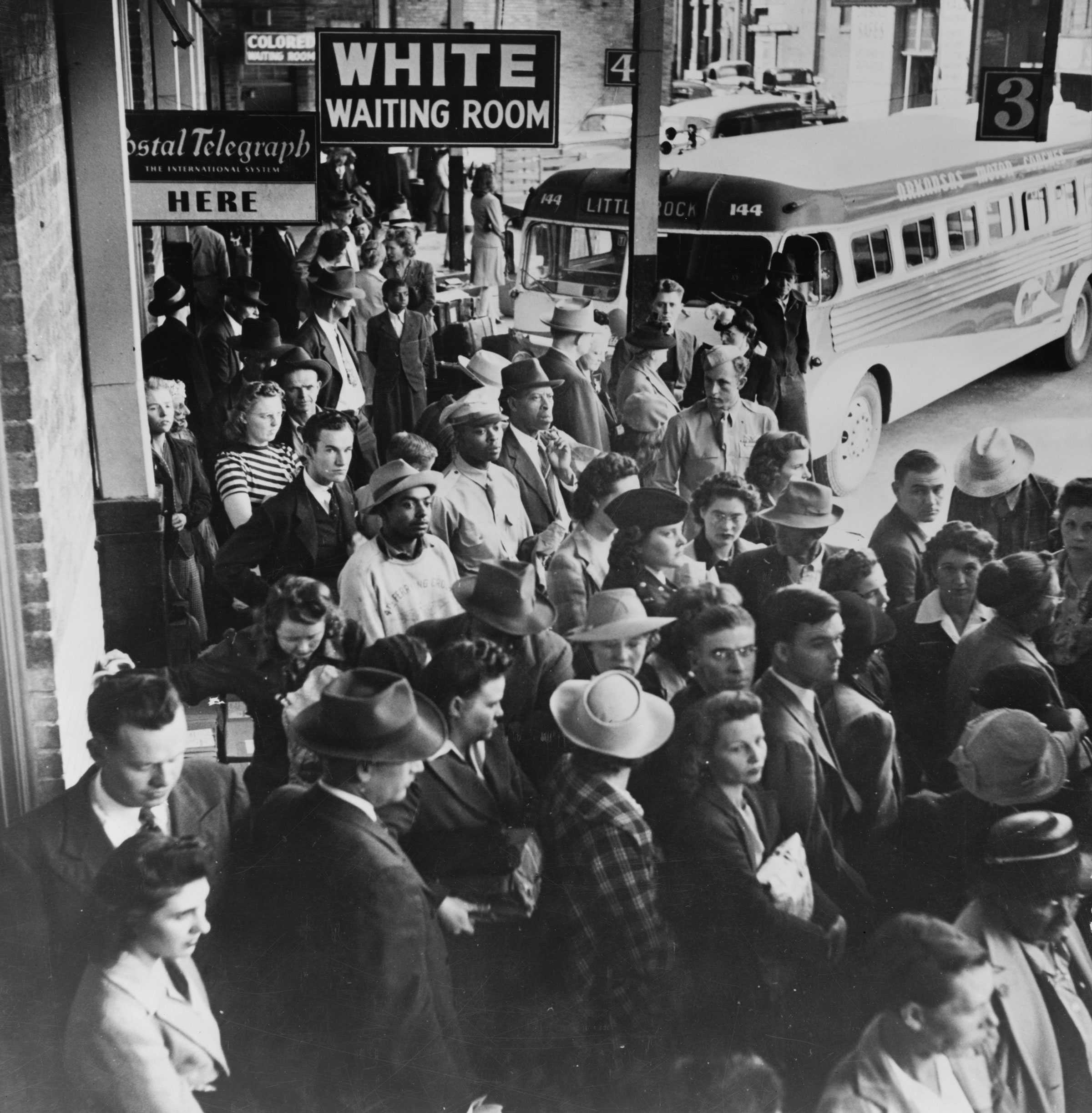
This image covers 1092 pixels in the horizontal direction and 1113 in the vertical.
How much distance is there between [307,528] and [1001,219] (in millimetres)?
2560

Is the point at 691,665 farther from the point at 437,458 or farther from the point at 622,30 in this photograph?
the point at 622,30

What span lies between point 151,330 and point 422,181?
3.17 feet

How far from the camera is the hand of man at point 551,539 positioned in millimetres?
4652

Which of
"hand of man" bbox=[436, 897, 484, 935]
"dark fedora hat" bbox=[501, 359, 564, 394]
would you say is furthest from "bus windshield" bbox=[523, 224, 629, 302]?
"hand of man" bbox=[436, 897, 484, 935]

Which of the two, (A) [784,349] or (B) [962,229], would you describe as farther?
(B) [962,229]

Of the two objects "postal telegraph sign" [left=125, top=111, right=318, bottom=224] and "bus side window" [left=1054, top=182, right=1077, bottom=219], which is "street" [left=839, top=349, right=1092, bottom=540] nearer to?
"bus side window" [left=1054, top=182, right=1077, bottom=219]

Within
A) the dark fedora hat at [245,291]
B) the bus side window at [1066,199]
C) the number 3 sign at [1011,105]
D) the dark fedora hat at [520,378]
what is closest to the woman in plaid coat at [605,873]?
the dark fedora hat at [520,378]

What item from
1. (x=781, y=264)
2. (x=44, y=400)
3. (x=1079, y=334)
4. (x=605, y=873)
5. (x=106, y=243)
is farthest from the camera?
(x=1079, y=334)

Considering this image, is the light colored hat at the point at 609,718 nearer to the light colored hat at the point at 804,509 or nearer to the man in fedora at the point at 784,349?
the light colored hat at the point at 804,509

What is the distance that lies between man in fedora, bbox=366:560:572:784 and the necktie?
2.45ft

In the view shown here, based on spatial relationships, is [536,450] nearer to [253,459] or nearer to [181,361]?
[253,459]

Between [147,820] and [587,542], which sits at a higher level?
[587,542]

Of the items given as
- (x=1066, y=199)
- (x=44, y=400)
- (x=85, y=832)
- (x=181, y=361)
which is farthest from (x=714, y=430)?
(x=85, y=832)

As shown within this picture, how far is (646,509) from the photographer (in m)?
4.73
